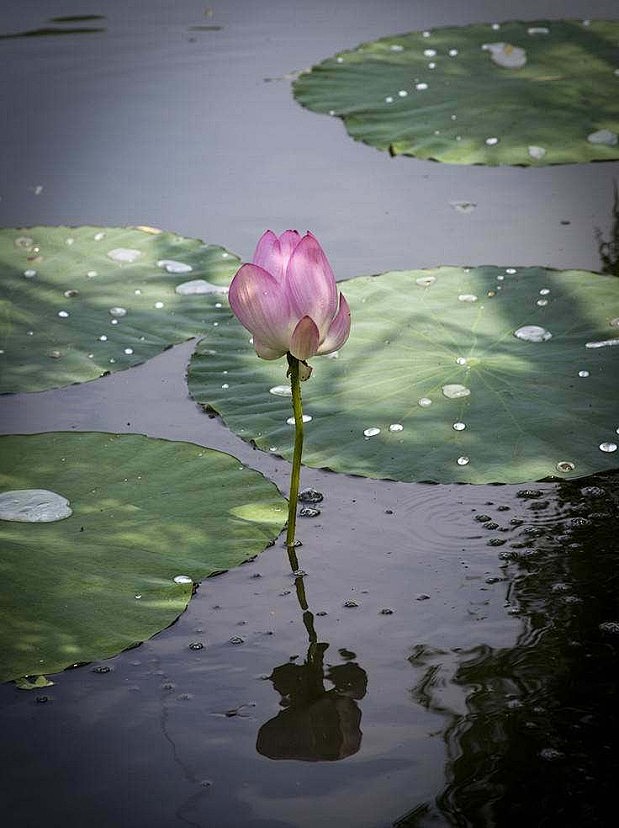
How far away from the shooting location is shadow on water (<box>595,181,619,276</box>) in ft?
7.36

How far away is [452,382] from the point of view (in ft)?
5.98

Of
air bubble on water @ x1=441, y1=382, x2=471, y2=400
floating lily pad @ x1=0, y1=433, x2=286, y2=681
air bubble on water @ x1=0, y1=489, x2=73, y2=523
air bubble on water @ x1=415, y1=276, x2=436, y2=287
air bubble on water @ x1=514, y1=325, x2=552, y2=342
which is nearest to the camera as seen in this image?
Answer: floating lily pad @ x1=0, y1=433, x2=286, y2=681

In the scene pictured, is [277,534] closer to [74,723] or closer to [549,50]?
[74,723]

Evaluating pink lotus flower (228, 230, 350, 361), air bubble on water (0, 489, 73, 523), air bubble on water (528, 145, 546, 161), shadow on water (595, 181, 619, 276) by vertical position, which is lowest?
shadow on water (595, 181, 619, 276)

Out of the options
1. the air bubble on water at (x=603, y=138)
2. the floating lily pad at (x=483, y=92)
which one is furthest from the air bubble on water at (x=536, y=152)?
the air bubble on water at (x=603, y=138)

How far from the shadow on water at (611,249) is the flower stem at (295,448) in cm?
98

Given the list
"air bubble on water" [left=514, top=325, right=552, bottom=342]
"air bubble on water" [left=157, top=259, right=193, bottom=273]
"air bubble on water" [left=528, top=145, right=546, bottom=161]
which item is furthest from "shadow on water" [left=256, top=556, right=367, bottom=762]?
"air bubble on water" [left=528, top=145, right=546, bottom=161]

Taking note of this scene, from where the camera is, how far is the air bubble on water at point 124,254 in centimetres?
233

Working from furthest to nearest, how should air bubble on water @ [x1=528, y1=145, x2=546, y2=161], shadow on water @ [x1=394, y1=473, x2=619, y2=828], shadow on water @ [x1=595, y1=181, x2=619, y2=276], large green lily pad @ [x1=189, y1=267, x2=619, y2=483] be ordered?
1. air bubble on water @ [x1=528, y1=145, x2=546, y2=161]
2. shadow on water @ [x1=595, y1=181, x2=619, y2=276]
3. large green lily pad @ [x1=189, y1=267, x2=619, y2=483]
4. shadow on water @ [x1=394, y1=473, x2=619, y2=828]

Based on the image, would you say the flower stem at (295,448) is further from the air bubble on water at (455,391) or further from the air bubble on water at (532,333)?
the air bubble on water at (532,333)

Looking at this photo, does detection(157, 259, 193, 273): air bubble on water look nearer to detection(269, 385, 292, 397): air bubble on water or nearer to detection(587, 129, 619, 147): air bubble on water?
detection(269, 385, 292, 397): air bubble on water

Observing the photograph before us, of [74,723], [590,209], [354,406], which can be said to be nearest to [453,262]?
[590,209]

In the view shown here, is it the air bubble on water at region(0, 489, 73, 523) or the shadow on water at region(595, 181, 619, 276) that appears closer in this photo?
the air bubble on water at region(0, 489, 73, 523)

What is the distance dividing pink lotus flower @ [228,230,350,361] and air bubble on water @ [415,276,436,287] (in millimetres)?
740
